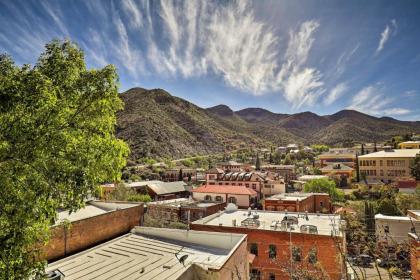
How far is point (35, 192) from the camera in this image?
212 inches

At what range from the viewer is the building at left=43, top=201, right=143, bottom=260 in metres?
10.8

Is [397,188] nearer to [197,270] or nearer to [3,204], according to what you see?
[197,270]

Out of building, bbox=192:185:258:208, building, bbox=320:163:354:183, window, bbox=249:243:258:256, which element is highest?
building, bbox=320:163:354:183

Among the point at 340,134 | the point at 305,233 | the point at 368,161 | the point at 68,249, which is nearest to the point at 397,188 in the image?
the point at 368,161

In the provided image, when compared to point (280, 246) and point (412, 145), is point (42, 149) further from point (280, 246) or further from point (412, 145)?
point (412, 145)

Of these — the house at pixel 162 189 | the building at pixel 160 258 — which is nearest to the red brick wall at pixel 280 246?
the building at pixel 160 258

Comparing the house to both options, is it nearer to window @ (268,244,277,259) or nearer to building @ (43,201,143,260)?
window @ (268,244,277,259)

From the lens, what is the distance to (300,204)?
3641 cm

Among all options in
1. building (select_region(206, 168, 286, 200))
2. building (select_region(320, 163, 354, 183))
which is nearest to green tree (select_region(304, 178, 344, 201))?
building (select_region(206, 168, 286, 200))

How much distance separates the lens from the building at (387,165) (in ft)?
208

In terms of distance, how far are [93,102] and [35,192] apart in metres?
2.47

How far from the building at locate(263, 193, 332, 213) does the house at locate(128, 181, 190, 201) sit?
25.7m

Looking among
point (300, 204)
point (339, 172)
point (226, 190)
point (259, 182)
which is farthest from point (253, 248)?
point (339, 172)

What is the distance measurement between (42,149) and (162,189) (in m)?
54.1
